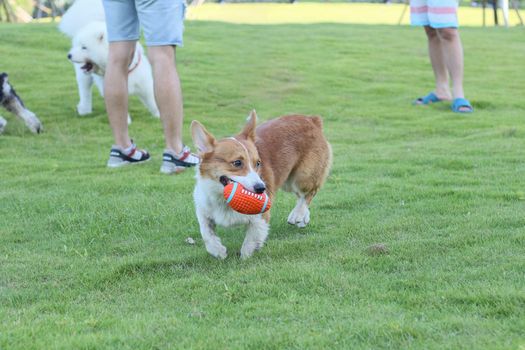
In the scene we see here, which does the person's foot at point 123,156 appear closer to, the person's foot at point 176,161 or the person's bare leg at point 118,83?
the person's bare leg at point 118,83

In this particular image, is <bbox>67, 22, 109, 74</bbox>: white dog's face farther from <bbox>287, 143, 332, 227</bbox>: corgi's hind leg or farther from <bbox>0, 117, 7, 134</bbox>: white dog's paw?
<bbox>287, 143, 332, 227</bbox>: corgi's hind leg

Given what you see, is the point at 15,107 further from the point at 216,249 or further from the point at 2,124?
the point at 216,249

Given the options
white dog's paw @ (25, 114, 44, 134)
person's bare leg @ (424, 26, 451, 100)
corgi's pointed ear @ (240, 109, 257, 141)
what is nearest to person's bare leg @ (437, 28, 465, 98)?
person's bare leg @ (424, 26, 451, 100)

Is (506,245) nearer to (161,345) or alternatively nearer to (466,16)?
(161,345)

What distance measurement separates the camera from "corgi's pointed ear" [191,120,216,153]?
4.23 m

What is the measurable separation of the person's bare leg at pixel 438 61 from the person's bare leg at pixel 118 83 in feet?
15.5

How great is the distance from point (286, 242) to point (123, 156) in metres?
2.79

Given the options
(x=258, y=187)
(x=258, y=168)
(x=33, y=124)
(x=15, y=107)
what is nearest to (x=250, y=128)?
(x=258, y=168)

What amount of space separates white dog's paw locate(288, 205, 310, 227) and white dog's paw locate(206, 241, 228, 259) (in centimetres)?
78

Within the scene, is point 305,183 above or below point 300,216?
above

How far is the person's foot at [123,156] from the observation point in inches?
270

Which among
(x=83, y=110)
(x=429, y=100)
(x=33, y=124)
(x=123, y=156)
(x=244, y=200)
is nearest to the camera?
(x=244, y=200)

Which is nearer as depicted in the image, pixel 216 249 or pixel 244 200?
pixel 244 200

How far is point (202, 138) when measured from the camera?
425 centimetres
